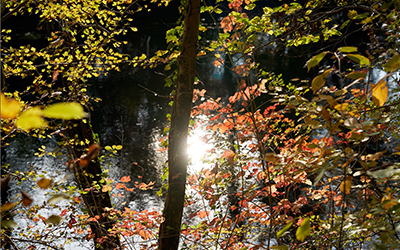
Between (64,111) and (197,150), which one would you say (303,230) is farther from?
(197,150)

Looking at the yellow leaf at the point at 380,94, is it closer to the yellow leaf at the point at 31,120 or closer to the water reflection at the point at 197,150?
the yellow leaf at the point at 31,120

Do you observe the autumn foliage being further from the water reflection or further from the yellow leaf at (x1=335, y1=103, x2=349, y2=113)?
the water reflection

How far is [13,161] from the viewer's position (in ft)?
27.7

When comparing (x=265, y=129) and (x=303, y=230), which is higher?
(x=265, y=129)

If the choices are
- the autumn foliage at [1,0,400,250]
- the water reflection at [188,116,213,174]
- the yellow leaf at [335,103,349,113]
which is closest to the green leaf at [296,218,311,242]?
the autumn foliage at [1,0,400,250]

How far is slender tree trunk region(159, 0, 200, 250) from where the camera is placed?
247 cm

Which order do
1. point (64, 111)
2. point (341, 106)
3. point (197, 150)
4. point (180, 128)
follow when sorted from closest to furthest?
point (64, 111), point (341, 106), point (180, 128), point (197, 150)

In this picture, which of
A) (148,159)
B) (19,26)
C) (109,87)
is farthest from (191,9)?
(19,26)

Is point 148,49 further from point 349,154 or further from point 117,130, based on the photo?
point 349,154

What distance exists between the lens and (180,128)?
254cm

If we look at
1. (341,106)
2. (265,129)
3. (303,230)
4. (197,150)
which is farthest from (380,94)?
(197,150)

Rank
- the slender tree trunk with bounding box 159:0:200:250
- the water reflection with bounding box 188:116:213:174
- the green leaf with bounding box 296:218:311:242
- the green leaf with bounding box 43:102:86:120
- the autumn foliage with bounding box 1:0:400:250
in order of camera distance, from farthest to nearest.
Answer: the water reflection with bounding box 188:116:213:174, the slender tree trunk with bounding box 159:0:200:250, the autumn foliage with bounding box 1:0:400:250, the green leaf with bounding box 296:218:311:242, the green leaf with bounding box 43:102:86:120

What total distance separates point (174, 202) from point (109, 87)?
11.9m

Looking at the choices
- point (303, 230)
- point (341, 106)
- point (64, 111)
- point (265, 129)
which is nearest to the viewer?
point (64, 111)
